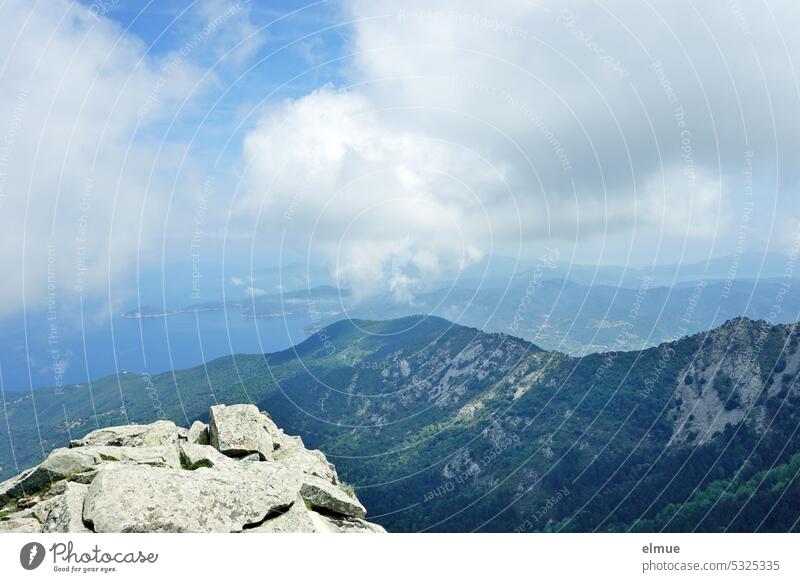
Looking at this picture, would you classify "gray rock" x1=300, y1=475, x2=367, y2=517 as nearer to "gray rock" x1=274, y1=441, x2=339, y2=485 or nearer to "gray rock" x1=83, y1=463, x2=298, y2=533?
"gray rock" x1=83, y1=463, x2=298, y2=533

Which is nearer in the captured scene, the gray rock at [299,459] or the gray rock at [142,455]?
the gray rock at [142,455]

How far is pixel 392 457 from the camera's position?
7785 inches

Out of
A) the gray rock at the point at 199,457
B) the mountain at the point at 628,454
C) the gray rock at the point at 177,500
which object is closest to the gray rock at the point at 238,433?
the gray rock at the point at 199,457

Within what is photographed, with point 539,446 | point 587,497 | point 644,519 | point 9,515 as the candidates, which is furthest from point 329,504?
point 539,446

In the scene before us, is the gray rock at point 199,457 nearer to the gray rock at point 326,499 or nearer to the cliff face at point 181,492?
the cliff face at point 181,492

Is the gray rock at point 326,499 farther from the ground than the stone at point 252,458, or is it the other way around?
the stone at point 252,458

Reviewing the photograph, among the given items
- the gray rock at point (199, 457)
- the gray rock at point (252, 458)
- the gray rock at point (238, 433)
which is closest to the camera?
the gray rock at point (199, 457)

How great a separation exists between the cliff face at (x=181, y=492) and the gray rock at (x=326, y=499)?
0.13 feet

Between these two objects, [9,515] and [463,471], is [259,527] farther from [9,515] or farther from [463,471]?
[463,471]

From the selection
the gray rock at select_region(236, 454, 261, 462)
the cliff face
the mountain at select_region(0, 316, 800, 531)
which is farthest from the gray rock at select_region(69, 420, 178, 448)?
the mountain at select_region(0, 316, 800, 531)

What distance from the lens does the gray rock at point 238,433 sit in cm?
2348

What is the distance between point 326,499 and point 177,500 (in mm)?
6653

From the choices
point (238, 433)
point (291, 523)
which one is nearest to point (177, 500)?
point (291, 523)

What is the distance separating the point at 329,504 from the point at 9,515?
11701 mm
